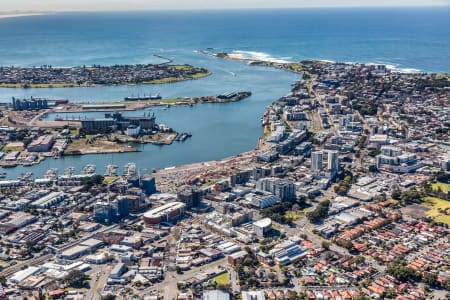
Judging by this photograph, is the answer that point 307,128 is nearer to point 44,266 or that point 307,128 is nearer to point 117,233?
point 117,233

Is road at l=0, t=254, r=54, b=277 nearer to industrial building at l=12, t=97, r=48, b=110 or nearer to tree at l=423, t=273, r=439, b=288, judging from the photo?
tree at l=423, t=273, r=439, b=288

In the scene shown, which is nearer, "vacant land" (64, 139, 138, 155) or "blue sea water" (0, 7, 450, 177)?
"vacant land" (64, 139, 138, 155)

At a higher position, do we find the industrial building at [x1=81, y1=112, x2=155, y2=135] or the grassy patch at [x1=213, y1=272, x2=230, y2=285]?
the industrial building at [x1=81, y1=112, x2=155, y2=135]

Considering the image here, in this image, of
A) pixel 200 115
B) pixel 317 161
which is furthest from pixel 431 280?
pixel 200 115

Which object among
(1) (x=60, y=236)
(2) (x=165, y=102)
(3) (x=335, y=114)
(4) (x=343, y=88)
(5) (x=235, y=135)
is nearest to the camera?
(1) (x=60, y=236)

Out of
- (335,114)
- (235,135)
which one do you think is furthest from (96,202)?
(335,114)

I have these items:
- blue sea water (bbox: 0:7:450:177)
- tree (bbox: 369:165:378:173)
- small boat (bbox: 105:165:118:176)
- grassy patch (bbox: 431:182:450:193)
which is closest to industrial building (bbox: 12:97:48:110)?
blue sea water (bbox: 0:7:450:177)
